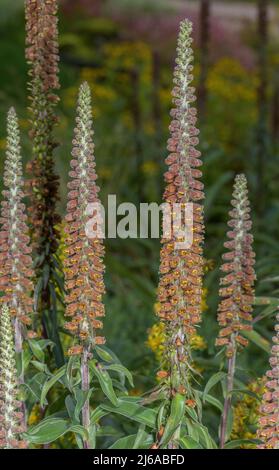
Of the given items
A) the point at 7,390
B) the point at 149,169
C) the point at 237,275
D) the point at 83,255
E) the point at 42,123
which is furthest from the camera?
the point at 149,169

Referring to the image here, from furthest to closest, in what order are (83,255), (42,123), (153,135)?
(153,135)
(42,123)
(83,255)

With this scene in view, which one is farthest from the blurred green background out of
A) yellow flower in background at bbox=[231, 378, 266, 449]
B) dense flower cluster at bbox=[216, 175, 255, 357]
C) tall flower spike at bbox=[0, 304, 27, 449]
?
tall flower spike at bbox=[0, 304, 27, 449]

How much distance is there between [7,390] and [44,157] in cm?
111

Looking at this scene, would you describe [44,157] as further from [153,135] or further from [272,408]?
[153,135]

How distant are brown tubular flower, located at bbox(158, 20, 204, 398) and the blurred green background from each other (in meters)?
0.68

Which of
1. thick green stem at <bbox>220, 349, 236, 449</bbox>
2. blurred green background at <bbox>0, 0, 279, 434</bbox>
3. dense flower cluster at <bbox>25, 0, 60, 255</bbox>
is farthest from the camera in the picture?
blurred green background at <bbox>0, 0, 279, 434</bbox>

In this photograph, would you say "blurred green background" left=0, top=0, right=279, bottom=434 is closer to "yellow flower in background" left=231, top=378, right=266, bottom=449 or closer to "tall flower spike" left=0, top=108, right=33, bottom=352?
"yellow flower in background" left=231, top=378, right=266, bottom=449

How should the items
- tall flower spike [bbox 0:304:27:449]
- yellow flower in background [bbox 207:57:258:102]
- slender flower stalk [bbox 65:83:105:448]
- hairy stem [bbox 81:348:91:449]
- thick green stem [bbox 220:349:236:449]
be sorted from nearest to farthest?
tall flower spike [bbox 0:304:27:449] → slender flower stalk [bbox 65:83:105:448] → hairy stem [bbox 81:348:91:449] → thick green stem [bbox 220:349:236:449] → yellow flower in background [bbox 207:57:258:102]

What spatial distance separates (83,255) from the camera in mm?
2580

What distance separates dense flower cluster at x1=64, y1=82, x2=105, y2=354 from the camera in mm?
2463

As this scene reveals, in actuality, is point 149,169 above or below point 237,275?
above

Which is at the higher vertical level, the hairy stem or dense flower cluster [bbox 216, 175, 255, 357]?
dense flower cluster [bbox 216, 175, 255, 357]

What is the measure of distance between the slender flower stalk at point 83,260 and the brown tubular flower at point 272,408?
1.85ft

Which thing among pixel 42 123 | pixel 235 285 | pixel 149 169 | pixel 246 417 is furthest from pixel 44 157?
pixel 149 169
